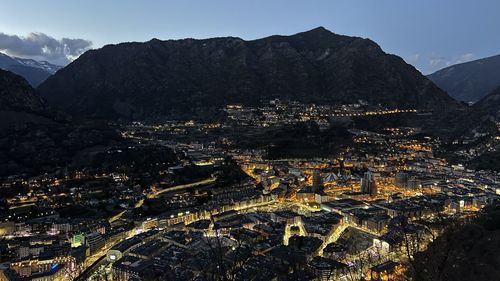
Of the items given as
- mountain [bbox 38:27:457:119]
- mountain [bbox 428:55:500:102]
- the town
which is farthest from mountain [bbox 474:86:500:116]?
mountain [bbox 428:55:500:102]

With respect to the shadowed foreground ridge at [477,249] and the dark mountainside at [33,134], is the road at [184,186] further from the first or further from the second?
the shadowed foreground ridge at [477,249]

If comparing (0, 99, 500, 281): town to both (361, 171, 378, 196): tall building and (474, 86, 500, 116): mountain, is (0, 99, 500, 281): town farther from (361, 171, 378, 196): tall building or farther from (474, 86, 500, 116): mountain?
(474, 86, 500, 116): mountain

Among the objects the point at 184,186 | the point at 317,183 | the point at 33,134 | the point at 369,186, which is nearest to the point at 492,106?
the point at 369,186

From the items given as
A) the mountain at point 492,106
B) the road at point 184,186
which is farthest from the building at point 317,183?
the mountain at point 492,106

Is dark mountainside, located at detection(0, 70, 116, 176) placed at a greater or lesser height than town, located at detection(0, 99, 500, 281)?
greater

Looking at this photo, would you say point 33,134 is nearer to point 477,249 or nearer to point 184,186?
point 184,186
